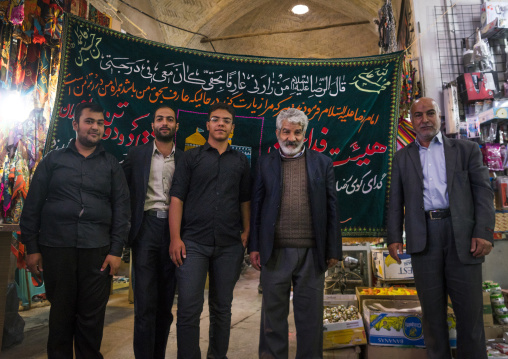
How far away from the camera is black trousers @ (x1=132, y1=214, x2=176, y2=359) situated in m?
2.37

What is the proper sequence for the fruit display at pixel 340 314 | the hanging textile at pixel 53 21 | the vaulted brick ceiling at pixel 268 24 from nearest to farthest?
the fruit display at pixel 340 314, the hanging textile at pixel 53 21, the vaulted brick ceiling at pixel 268 24

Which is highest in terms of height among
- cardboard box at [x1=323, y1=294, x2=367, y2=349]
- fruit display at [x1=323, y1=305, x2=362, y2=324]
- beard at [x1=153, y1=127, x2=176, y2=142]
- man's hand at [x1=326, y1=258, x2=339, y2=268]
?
beard at [x1=153, y1=127, x2=176, y2=142]

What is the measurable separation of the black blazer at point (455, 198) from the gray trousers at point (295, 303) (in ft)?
2.21

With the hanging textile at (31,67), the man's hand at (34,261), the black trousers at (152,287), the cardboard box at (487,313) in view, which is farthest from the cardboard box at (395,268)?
the hanging textile at (31,67)

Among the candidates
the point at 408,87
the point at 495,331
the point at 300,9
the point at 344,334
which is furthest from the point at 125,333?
the point at 300,9

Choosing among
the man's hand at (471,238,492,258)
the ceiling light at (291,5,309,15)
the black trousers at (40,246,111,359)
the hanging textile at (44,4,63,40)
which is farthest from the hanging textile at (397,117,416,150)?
the ceiling light at (291,5,309,15)

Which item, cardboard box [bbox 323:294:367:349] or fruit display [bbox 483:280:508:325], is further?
fruit display [bbox 483:280:508:325]

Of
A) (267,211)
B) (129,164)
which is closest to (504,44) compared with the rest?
(267,211)

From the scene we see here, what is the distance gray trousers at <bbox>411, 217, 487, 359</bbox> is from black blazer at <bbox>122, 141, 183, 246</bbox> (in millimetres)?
1811

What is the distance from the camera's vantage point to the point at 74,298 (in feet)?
7.37

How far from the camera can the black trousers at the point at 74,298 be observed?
2.20m

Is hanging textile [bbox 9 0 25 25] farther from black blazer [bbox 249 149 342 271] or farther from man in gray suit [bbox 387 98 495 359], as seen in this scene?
man in gray suit [bbox 387 98 495 359]

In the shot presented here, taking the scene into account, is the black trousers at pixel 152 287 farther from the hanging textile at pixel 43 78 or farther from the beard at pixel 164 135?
the hanging textile at pixel 43 78

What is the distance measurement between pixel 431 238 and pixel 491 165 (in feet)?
6.33
